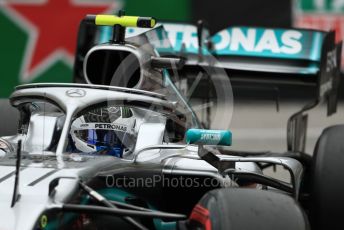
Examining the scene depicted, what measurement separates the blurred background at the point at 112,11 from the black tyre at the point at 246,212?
610 centimetres

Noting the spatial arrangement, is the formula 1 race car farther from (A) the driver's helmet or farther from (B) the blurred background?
(B) the blurred background

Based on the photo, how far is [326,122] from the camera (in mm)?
8891

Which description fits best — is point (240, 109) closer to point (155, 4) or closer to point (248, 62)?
point (155, 4)

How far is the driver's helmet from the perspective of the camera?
377 cm

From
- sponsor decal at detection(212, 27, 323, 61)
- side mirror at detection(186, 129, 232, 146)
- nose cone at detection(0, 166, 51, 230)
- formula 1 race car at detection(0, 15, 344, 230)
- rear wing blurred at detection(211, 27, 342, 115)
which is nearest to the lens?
nose cone at detection(0, 166, 51, 230)

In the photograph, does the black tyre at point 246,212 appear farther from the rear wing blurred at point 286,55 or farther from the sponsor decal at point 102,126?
the rear wing blurred at point 286,55

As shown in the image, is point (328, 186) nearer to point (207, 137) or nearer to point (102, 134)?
Result: point (207, 137)

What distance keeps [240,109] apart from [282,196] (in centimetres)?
610

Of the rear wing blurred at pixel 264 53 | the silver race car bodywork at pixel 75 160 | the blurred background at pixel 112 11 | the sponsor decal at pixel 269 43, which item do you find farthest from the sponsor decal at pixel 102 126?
the blurred background at pixel 112 11

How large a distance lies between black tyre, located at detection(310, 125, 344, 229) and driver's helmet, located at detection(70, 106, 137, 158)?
36.9 inches

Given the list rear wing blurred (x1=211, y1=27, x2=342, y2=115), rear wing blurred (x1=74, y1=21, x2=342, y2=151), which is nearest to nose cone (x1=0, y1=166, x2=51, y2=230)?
rear wing blurred (x1=74, y1=21, x2=342, y2=151)

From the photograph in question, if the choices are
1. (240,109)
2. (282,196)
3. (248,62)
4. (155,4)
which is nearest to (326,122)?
(240,109)

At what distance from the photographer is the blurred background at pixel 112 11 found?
9133mm

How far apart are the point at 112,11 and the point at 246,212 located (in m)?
6.62
